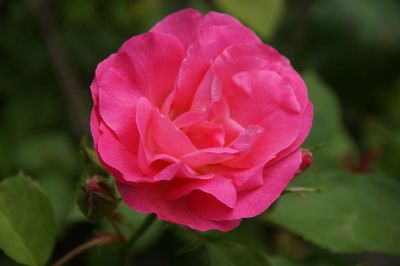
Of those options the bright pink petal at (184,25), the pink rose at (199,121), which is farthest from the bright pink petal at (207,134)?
the bright pink petal at (184,25)

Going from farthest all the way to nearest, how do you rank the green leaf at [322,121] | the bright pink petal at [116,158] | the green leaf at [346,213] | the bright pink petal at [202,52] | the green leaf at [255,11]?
the green leaf at [255,11]
the green leaf at [322,121]
the green leaf at [346,213]
the bright pink petal at [202,52]
the bright pink petal at [116,158]

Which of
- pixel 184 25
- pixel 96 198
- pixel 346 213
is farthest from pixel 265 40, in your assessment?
pixel 96 198

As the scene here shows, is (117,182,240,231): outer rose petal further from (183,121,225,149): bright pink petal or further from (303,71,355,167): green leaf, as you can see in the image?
(303,71,355,167): green leaf

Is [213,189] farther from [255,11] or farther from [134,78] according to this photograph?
[255,11]

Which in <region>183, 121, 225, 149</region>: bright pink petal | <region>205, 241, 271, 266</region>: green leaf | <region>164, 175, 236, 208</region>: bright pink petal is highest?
<region>183, 121, 225, 149</region>: bright pink petal

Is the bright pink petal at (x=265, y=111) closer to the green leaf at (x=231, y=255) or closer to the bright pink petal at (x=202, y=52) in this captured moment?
the bright pink petal at (x=202, y=52)

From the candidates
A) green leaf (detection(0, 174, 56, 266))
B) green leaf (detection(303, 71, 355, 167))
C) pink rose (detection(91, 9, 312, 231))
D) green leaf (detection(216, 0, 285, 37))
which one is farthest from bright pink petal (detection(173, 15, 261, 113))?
green leaf (detection(216, 0, 285, 37))

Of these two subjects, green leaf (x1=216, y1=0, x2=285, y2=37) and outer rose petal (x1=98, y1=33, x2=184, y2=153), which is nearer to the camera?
outer rose petal (x1=98, y1=33, x2=184, y2=153)
